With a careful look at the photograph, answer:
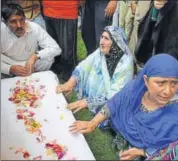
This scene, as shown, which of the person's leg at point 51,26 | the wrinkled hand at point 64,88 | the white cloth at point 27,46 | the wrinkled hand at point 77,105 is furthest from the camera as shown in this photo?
the person's leg at point 51,26

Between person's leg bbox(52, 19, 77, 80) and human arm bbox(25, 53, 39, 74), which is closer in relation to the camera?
human arm bbox(25, 53, 39, 74)

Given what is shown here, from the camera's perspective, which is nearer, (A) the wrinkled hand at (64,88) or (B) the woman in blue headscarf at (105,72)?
(B) the woman in blue headscarf at (105,72)

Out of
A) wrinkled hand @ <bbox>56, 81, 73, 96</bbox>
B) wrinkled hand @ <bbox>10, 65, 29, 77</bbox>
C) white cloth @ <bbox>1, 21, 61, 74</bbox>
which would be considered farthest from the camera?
white cloth @ <bbox>1, 21, 61, 74</bbox>

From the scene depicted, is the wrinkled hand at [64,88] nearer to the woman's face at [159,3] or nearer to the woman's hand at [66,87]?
the woman's hand at [66,87]

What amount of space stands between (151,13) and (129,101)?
3.22ft

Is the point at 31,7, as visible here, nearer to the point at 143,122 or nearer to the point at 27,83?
the point at 27,83

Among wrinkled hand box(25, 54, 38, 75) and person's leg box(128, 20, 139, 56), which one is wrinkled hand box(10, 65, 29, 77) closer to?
wrinkled hand box(25, 54, 38, 75)

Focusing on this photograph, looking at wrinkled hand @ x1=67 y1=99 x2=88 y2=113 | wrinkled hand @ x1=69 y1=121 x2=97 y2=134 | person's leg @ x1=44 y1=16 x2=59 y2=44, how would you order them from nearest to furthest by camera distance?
wrinkled hand @ x1=69 y1=121 x2=97 y2=134 → wrinkled hand @ x1=67 y1=99 x2=88 y2=113 → person's leg @ x1=44 y1=16 x2=59 y2=44

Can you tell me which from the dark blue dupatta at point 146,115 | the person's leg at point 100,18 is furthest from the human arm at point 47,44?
the dark blue dupatta at point 146,115

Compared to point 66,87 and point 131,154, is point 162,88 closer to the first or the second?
point 131,154

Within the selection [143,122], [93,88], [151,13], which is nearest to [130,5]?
[151,13]

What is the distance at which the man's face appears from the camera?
3.13m

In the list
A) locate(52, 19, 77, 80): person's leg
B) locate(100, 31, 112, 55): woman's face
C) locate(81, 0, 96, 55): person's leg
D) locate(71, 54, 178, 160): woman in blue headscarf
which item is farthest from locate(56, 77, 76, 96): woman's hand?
locate(81, 0, 96, 55): person's leg

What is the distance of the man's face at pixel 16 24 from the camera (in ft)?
10.3
